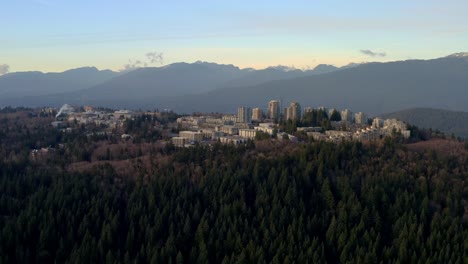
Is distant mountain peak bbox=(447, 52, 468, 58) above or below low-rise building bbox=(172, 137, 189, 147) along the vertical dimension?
above

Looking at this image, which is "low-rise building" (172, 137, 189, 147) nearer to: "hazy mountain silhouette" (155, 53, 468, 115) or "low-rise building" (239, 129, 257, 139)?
"low-rise building" (239, 129, 257, 139)

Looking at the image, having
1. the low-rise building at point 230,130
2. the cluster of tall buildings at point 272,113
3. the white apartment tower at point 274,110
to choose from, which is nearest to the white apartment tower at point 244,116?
the cluster of tall buildings at point 272,113

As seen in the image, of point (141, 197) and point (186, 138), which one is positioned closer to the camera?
point (141, 197)

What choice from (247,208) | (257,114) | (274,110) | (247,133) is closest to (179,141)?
(247,133)

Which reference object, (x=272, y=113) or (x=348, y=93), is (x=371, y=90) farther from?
(x=272, y=113)

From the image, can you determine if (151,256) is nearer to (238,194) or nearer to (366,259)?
(238,194)

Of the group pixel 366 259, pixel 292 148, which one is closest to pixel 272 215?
pixel 366 259

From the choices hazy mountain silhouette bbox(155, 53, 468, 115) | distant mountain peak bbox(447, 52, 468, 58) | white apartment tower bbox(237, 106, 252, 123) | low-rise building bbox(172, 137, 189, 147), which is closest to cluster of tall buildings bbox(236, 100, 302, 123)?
white apartment tower bbox(237, 106, 252, 123)
